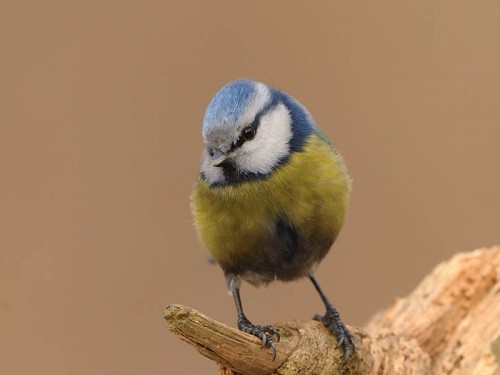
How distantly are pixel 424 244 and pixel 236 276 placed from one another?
2.24 meters

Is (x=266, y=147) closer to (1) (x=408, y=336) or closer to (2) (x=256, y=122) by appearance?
(2) (x=256, y=122)

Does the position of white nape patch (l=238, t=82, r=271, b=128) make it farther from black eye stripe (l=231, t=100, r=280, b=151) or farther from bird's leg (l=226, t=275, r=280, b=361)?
bird's leg (l=226, t=275, r=280, b=361)

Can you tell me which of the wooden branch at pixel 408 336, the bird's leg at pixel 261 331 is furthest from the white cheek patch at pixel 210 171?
the wooden branch at pixel 408 336

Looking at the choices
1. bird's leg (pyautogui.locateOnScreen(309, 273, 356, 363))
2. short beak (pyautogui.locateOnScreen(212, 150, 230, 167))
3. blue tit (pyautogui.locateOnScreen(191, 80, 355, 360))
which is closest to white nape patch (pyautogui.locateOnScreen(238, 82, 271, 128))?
blue tit (pyautogui.locateOnScreen(191, 80, 355, 360))

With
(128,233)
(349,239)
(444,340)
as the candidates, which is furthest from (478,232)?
(128,233)

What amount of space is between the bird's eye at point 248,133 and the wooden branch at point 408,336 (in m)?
0.70

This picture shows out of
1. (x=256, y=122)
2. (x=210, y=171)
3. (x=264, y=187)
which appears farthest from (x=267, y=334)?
(x=256, y=122)

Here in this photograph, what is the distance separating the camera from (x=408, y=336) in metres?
3.70

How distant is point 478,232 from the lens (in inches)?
213

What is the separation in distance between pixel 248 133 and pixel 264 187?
8.4 inches

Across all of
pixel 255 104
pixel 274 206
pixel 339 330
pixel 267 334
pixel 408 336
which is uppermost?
pixel 255 104

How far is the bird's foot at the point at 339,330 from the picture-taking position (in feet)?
10.9

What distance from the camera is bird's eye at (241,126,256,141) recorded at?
3092mm

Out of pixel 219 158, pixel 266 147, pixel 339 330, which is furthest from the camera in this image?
pixel 339 330
